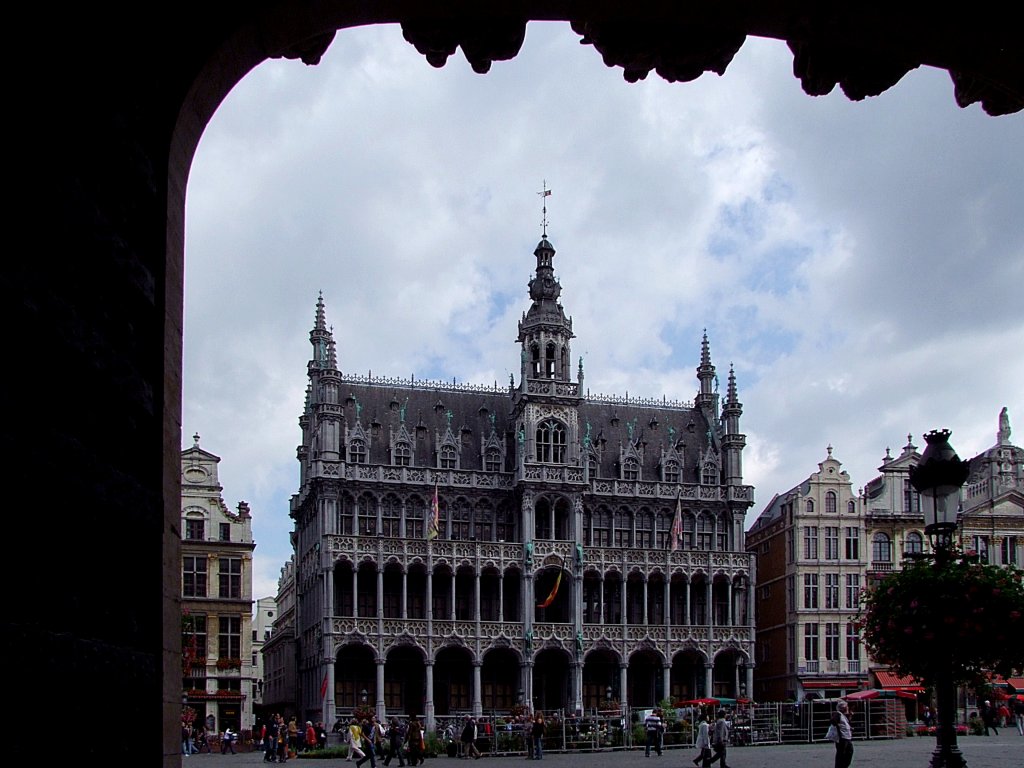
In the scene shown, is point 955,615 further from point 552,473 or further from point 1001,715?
point 552,473

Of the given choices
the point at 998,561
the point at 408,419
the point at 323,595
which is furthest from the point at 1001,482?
the point at 323,595

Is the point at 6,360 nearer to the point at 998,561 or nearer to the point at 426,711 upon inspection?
the point at 426,711

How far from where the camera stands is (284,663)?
244ft

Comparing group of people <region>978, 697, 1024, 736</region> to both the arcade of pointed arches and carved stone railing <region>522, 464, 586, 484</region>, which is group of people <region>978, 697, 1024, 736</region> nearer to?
the arcade of pointed arches

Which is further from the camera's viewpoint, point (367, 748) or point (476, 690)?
point (476, 690)

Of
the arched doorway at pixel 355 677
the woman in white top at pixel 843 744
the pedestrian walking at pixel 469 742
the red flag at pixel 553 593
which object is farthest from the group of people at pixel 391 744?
the woman in white top at pixel 843 744

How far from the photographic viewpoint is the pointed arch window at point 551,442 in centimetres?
6412

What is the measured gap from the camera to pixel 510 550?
6250 centimetres

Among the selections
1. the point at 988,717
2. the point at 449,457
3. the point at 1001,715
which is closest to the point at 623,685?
the point at 449,457

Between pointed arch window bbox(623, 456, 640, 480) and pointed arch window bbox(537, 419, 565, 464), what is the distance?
4.41 m

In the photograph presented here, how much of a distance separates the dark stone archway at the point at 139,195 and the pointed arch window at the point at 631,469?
62033mm

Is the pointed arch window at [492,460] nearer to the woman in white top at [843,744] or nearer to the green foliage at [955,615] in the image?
the woman in white top at [843,744]

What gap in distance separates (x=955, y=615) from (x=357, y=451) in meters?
48.8

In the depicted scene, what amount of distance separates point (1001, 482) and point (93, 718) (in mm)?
71362
